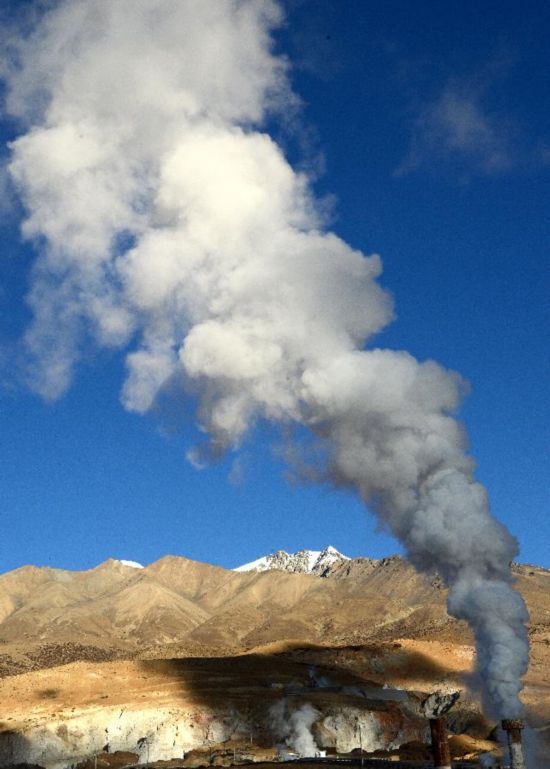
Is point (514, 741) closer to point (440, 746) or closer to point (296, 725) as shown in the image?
point (440, 746)

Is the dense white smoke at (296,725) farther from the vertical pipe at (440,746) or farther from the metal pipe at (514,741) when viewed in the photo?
the metal pipe at (514,741)

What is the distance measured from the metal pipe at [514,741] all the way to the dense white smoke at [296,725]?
78.2 feet

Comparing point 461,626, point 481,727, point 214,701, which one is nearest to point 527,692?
point 481,727

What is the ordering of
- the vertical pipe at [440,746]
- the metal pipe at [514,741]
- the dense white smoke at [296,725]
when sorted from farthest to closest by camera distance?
the dense white smoke at [296,725] < the vertical pipe at [440,746] < the metal pipe at [514,741]

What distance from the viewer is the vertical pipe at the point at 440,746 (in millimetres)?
55281

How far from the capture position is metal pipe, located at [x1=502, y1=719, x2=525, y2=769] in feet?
175

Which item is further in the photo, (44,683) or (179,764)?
(44,683)

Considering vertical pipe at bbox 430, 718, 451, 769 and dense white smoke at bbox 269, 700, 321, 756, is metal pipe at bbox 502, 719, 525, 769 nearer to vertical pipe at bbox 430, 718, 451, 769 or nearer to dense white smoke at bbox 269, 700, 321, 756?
vertical pipe at bbox 430, 718, 451, 769

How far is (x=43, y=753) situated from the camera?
3014 inches

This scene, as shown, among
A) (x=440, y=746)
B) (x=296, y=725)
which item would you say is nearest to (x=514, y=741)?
(x=440, y=746)

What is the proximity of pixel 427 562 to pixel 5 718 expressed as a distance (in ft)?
149

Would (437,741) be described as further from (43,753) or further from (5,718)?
(5,718)

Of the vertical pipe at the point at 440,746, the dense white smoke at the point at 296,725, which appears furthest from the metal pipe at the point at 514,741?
the dense white smoke at the point at 296,725

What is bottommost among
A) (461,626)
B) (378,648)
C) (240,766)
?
(240,766)
